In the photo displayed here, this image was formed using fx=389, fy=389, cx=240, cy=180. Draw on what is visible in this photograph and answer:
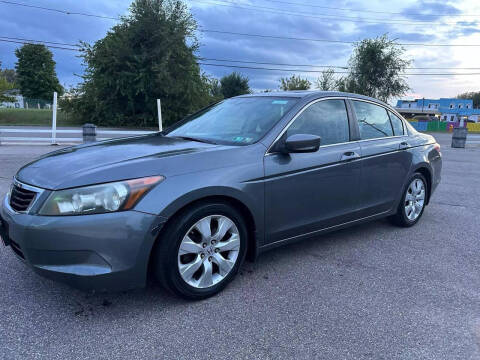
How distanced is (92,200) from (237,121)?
5.57ft

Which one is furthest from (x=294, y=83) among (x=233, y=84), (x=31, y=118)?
(x=31, y=118)

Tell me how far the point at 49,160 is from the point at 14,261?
1.12m

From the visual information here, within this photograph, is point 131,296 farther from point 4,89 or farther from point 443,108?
point 443,108

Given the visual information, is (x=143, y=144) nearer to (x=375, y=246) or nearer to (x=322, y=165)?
(x=322, y=165)

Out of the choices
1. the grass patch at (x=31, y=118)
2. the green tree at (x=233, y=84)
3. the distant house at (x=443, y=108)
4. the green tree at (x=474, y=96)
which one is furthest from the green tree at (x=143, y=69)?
the green tree at (x=474, y=96)

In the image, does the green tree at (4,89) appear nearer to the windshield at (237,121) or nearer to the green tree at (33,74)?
the windshield at (237,121)

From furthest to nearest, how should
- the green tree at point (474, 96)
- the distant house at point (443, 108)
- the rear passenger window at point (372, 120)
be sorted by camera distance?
the green tree at point (474, 96)
the distant house at point (443, 108)
the rear passenger window at point (372, 120)

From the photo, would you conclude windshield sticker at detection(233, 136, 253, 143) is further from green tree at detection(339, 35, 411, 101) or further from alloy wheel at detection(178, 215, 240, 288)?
green tree at detection(339, 35, 411, 101)

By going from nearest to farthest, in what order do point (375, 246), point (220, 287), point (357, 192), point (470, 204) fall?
point (220, 287) → point (357, 192) → point (375, 246) → point (470, 204)

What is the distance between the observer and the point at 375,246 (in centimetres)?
412

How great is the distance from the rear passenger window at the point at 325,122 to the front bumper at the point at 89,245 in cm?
160

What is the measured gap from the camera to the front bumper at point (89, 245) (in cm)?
237

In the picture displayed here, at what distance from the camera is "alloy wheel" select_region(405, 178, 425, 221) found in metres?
4.65

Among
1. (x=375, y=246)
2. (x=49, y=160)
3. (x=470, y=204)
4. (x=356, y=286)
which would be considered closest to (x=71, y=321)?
(x=49, y=160)
